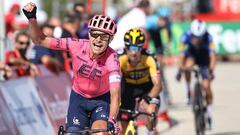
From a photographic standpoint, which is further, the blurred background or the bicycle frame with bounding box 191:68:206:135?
the bicycle frame with bounding box 191:68:206:135

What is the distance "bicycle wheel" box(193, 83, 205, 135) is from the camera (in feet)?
40.5

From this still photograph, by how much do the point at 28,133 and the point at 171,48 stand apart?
21787 millimetres

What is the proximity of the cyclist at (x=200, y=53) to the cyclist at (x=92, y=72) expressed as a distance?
559 cm

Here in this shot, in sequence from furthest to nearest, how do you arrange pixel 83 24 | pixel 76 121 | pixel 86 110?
pixel 83 24, pixel 86 110, pixel 76 121

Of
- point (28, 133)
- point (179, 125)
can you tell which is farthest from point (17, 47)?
point (179, 125)

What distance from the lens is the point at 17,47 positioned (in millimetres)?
12000

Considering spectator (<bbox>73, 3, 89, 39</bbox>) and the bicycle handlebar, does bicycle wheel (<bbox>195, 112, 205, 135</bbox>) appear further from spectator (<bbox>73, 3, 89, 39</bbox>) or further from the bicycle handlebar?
the bicycle handlebar

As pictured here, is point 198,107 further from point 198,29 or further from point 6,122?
point 6,122

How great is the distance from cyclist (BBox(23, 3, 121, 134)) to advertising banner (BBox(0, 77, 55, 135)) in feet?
7.26

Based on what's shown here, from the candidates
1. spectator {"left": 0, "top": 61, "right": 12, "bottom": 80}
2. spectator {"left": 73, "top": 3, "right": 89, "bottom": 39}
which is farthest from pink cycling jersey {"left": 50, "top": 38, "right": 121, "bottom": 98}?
spectator {"left": 73, "top": 3, "right": 89, "bottom": 39}

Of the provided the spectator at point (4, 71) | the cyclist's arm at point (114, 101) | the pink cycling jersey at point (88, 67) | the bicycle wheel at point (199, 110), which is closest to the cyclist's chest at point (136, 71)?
the spectator at point (4, 71)

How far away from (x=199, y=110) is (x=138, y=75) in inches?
114

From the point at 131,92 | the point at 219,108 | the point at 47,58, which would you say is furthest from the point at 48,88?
the point at 219,108

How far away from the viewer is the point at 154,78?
31.6ft
